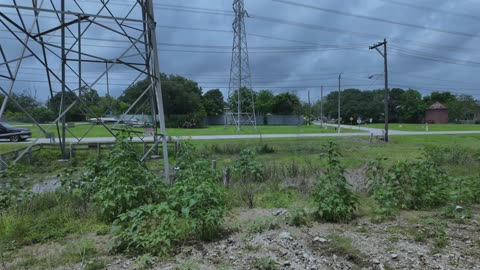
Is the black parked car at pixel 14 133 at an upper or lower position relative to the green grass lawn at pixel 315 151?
upper

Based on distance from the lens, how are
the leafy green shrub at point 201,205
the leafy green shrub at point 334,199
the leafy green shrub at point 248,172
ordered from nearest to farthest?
the leafy green shrub at point 201,205 < the leafy green shrub at point 334,199 < the leafy green shrub at point 248,172

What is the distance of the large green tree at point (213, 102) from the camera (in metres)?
84.4

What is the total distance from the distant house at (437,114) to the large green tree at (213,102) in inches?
2091

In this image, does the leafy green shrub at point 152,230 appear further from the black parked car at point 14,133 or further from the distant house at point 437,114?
the distant house at point 437,114

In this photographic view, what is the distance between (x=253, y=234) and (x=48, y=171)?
10.6 meters

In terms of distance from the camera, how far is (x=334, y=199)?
17.1 feet

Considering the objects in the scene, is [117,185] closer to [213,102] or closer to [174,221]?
[174,221]

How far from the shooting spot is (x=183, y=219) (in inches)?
175

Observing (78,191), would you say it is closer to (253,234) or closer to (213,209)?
(213,209)

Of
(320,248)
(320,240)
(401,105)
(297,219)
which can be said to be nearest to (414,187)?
(297,219)

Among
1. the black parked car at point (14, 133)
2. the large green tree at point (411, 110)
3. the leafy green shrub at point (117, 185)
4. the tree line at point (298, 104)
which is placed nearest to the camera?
the leafy green shrub at point (117, 185)

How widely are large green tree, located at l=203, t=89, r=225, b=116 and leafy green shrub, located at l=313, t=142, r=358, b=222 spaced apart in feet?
256

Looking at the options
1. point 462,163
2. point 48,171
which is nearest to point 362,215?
point 462,163

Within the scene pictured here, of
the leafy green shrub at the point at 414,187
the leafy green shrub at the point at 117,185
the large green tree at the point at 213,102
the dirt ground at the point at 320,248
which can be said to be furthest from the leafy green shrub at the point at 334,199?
the large green tree at the point at 213,102
